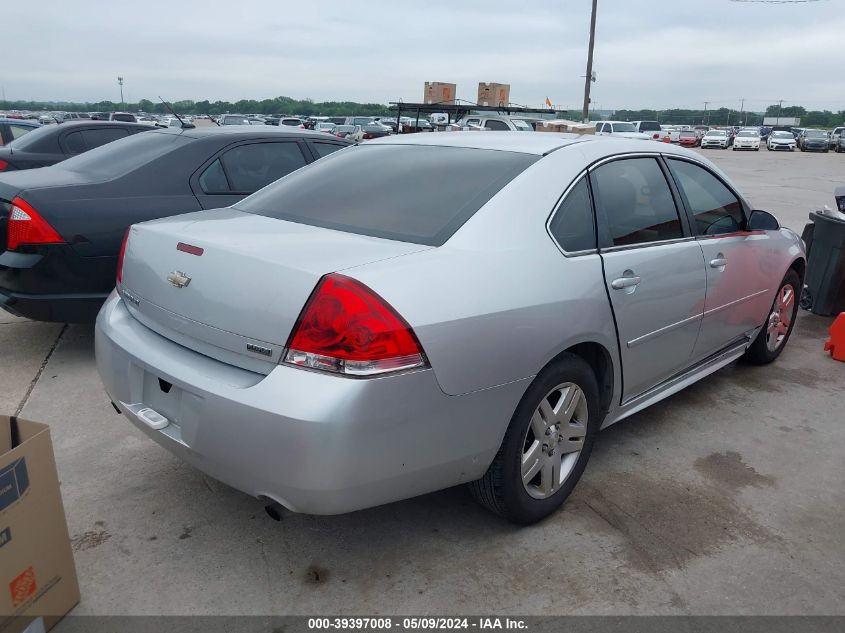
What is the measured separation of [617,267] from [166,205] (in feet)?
10.3

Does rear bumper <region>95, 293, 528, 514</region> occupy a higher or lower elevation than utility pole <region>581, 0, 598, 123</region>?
lower

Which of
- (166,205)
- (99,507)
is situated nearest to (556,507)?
(99,507)

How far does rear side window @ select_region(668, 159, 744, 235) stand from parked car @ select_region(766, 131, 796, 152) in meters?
42.1

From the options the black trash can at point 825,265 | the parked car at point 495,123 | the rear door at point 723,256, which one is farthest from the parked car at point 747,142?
the rear door at point 723,256

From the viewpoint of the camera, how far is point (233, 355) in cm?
228

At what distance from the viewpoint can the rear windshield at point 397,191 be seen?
8.65 ft

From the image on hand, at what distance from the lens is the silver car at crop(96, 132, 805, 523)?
211cm

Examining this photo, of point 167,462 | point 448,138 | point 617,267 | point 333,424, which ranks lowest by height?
point 167,462

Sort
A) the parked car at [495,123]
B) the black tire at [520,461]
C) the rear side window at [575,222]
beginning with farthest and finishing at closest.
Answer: the parked car at [495,123] < the rear side window at [575,222] < the black tire at [520,461]

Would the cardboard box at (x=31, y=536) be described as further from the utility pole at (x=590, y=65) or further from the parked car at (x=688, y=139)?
the parked car at (x=688, y=139)

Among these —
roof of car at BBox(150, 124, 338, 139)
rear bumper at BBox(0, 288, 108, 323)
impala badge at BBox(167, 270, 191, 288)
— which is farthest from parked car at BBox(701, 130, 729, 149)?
impala badge at BBox(167, 270, 191, 288)

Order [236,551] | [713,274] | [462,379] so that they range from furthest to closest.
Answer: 1. [713,274]
2. [236,551]
3. [462,379]

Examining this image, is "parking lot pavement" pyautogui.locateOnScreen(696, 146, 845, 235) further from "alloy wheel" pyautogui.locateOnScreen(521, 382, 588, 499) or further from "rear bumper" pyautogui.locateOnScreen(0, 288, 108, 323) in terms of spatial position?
"rear bumper" pyautogui.locateOnScreen(0, 288, 108, 323)

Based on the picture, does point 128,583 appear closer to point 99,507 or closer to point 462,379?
point 99,507
